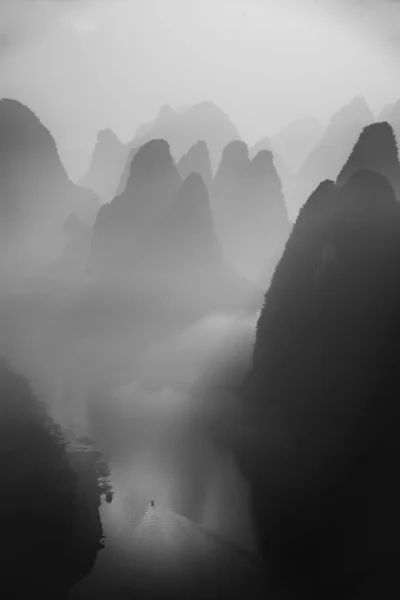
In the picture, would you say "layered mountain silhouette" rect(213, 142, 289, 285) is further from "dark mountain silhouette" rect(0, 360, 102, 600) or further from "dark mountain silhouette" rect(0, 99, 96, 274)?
"dark mountain silhouette" rect(0, 360, 102, 600)

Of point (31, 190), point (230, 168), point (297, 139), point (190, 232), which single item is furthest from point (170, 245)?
point (297, 139)

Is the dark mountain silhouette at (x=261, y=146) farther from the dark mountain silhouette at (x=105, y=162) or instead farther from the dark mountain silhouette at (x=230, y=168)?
the dark mountain silhouette at (x=230, y=168)

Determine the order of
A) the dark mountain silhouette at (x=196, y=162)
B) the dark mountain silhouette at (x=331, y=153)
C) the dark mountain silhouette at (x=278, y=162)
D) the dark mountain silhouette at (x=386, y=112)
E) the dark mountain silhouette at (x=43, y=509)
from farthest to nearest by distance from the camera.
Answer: the dark mountain silhouette at (x=278, y=162)
the dark mountain silhouette at (x=386, y=112)
the dark mountain silhouette at (x=331, y=153)
the dark mountain silhouette at (x=196, y=162)
the dark mountain silhouette at (x=43, y=509)

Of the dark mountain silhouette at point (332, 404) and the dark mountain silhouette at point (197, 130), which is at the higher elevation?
the dark mountain silhouette at point (197, 130)

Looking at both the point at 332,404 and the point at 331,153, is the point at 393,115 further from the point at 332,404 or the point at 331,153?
the point at 332,404

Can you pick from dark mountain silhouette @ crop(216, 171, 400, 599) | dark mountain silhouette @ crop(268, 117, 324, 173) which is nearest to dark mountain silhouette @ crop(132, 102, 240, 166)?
dark mountain silhouette @ crop(268, 117, 324, 173)

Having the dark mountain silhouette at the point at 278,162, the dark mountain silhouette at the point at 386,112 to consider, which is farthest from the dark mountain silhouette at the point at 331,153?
the dark mountain silhouette at the point at 278,162

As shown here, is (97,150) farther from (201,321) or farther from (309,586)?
(309,586)
